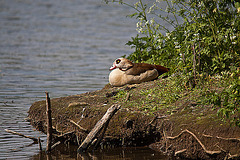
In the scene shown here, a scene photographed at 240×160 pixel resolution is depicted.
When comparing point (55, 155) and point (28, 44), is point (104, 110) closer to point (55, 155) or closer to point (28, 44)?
point (55, 155)

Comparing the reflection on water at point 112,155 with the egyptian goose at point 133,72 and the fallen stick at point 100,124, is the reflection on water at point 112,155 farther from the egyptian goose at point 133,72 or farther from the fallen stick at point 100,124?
the egyptian goose at point 133,72

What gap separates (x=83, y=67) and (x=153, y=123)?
10.00 m

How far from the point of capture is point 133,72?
31.0ft

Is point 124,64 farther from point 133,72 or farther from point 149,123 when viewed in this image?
point 149,123

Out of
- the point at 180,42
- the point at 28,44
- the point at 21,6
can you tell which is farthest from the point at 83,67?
the point at 21,6

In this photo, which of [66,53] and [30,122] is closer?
[30,122]

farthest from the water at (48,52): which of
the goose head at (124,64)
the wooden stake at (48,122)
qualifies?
the goose head at (124,64)

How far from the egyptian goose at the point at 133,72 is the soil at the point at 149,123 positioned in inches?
7.3

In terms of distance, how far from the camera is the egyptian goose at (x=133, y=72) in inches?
372

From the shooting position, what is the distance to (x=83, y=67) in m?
17.4

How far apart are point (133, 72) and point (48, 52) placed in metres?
11.8

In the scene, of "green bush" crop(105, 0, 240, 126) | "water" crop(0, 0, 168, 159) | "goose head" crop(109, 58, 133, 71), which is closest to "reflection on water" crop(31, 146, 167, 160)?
"water" crop(0, 0, 168, 159)

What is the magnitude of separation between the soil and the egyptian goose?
185 mm

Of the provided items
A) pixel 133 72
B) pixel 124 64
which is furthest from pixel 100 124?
pixel 124 64
